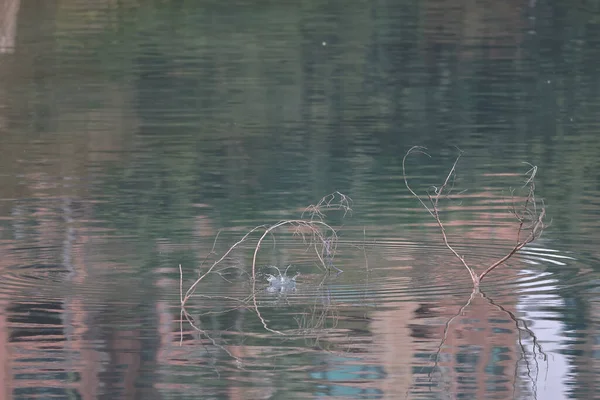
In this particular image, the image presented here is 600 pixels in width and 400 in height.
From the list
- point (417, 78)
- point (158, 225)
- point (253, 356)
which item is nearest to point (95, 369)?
point (253, 356)

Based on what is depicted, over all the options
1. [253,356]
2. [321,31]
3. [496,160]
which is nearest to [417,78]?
[321,31]

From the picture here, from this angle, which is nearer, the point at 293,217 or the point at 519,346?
the point at 519,346

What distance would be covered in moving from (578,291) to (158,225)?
4.22m

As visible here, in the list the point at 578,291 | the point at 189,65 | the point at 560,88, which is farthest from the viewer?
the point at 189,65

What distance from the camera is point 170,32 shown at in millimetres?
34812

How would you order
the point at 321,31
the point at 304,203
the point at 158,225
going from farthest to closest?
1. the point at 321,31
2. the point at 304,203
3. the point at 158,225

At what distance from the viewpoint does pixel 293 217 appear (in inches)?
554

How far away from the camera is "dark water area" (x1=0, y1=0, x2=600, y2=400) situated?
350 inches

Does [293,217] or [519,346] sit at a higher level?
[519,346]

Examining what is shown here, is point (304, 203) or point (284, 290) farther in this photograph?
point (304, 203)

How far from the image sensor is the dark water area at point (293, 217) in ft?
29.2

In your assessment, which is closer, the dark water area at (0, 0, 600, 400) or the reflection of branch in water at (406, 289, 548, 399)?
the reflection of branch in water at (406, 289, 548, 399)

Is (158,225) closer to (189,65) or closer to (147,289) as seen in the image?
(147,289)

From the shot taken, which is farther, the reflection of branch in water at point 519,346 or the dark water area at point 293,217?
the dark water area at point 293,217
